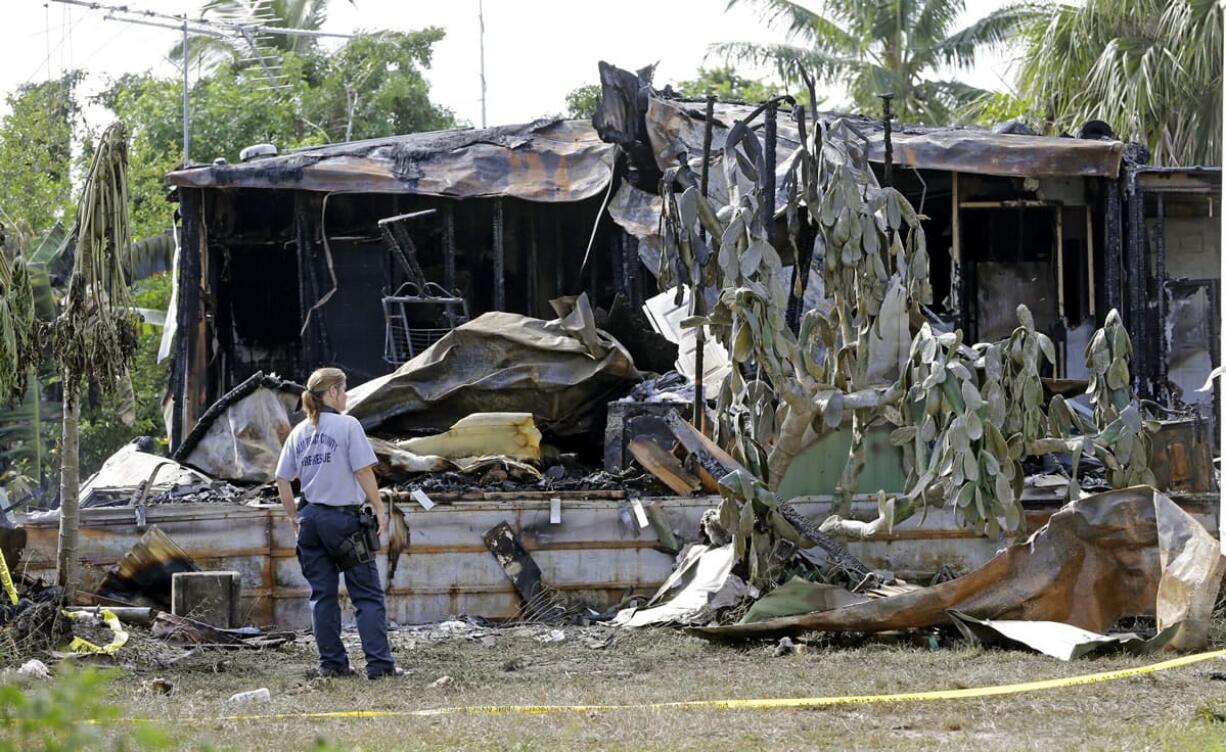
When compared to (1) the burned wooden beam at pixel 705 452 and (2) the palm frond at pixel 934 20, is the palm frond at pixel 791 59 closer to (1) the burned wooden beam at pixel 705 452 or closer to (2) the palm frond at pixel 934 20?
(2) the palm frond at pixel 934 20

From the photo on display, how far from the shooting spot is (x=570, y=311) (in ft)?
44.0

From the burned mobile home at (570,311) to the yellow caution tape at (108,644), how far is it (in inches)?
73.9

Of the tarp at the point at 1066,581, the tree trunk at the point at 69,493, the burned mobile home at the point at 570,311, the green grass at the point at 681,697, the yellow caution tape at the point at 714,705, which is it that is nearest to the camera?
the green grass at the point at 681,697

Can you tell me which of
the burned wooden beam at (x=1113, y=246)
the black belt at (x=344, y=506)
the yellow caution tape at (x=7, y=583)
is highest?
the burned wooden beam at (x=1113, y=246)

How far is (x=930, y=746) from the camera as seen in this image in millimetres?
5527

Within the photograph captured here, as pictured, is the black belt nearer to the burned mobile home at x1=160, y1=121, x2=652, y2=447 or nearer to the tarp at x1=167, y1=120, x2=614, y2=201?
the burned mobile home at x1=160, y1=121, x2=652, y2=447

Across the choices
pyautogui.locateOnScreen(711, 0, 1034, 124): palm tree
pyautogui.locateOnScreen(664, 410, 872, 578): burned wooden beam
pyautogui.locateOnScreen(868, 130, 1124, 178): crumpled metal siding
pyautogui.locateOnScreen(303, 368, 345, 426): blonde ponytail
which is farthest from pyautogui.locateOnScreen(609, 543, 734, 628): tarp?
pyautogui.locateOnScreen(711, 0, 1034, 124): palm tree

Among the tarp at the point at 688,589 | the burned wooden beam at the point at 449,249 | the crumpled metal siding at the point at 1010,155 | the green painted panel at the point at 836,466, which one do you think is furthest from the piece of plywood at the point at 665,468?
the burned wooden beam at the point at 449,249

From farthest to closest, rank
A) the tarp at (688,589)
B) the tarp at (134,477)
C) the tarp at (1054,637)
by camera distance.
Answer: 1. the tarp at (134,477)
2. the tarp at (688,589)
3. the tarp at (1054,637)

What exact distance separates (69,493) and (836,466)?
5213mm

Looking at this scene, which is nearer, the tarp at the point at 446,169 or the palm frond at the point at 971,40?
the tarp at the point at 446,169

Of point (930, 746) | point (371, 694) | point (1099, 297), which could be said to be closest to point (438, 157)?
point (1099, 297)

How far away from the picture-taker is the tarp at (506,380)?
12.7 m

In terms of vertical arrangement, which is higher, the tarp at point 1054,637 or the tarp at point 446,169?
the tarp at point 446,169
